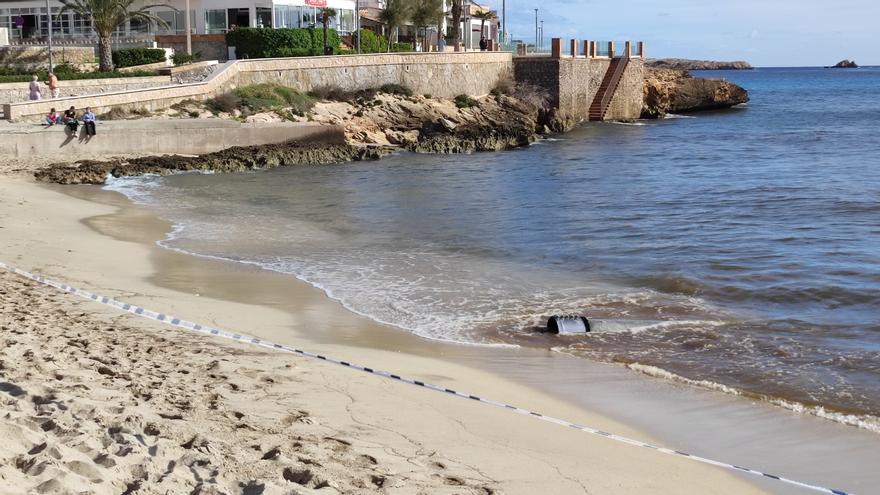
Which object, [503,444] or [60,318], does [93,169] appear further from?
[503,444]

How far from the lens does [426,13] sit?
62.5m

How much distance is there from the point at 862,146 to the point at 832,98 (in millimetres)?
62512

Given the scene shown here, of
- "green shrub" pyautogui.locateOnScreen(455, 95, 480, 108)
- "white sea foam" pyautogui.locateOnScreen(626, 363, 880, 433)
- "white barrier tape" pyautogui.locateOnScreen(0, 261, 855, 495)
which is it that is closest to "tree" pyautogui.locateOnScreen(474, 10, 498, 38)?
"green shrub" pyautogui.locateOnScreen(455, 95, 480, 108)

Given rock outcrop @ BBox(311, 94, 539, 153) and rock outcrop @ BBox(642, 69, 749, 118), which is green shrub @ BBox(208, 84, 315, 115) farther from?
rock outcrop @ BBox(642, 69, 749, 118)

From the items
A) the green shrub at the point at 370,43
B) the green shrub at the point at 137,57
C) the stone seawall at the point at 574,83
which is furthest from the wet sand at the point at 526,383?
the green shrub at the point at 370,43

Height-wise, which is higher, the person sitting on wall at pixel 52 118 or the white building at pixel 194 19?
the white building at pixel 194 19

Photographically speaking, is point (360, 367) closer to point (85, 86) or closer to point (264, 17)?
point (85, 86)

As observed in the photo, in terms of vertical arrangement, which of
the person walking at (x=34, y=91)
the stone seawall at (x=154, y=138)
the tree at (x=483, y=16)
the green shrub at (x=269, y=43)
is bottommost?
the stone seawall at (x=154, y=138)

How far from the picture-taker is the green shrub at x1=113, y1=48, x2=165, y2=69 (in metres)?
45.9

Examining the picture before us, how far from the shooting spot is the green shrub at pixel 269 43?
162 feet

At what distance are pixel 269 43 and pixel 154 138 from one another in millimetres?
17416

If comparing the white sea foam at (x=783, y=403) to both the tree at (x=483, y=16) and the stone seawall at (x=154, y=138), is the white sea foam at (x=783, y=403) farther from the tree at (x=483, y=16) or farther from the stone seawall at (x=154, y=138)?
the tree at (x=483, y=16)

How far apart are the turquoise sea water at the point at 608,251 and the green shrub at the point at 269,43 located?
14.8 metres

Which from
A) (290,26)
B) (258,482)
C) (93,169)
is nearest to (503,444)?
(258,482)
